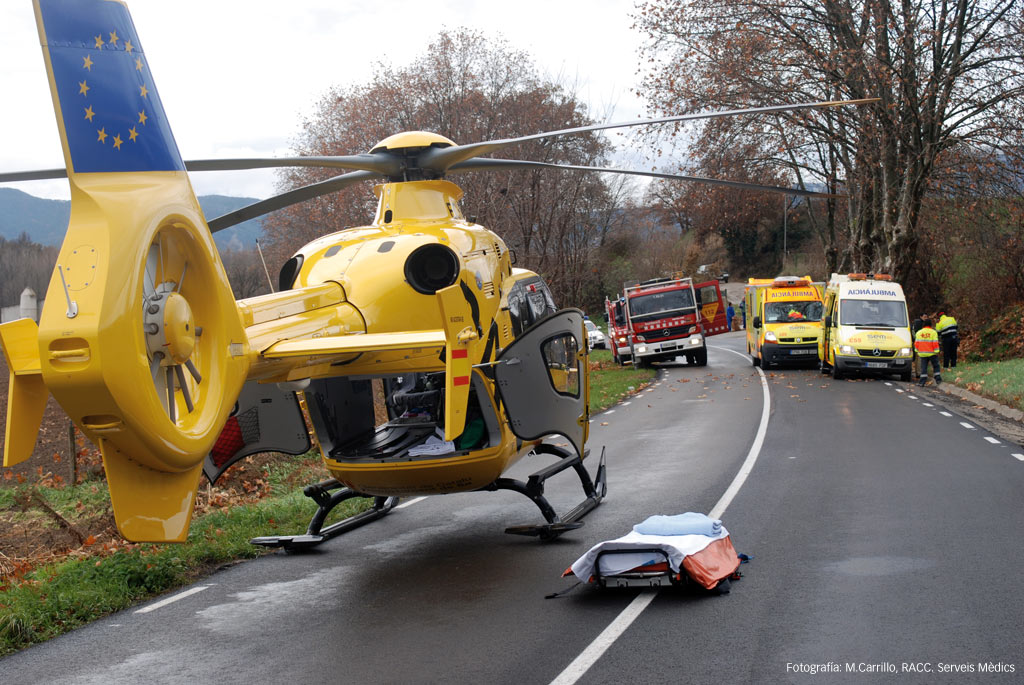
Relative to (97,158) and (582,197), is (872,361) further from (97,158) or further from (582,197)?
(97,158)

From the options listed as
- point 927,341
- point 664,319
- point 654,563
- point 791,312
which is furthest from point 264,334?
point 791,312

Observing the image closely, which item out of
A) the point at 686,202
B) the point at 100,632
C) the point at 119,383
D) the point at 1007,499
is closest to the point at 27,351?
the point at 119,383

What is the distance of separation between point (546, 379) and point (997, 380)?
17.9 meters

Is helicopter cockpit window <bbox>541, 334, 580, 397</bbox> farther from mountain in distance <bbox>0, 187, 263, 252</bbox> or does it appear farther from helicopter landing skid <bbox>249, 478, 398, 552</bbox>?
mountain in distance <bbox>0, 187, 263, 252</bbox>

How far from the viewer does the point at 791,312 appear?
32.3 metres

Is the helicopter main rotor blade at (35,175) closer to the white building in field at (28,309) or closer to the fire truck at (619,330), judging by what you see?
the white building in field at (28,309)

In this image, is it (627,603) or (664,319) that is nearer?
(627,603)

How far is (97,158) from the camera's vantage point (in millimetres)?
4879

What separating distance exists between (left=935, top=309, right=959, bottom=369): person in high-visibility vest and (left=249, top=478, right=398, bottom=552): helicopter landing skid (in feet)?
72.7

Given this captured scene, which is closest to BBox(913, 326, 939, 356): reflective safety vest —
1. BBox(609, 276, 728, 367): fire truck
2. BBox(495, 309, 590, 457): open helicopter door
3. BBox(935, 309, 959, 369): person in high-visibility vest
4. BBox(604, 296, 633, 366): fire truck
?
BBox(935, 309, 959, 369): person in high-visibility vest

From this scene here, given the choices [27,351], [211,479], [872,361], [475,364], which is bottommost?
[872,361]

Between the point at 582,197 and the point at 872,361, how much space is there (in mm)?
13137

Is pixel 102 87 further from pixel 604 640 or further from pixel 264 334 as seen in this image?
pixel 604 640

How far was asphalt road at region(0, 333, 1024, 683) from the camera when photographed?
6.06m
